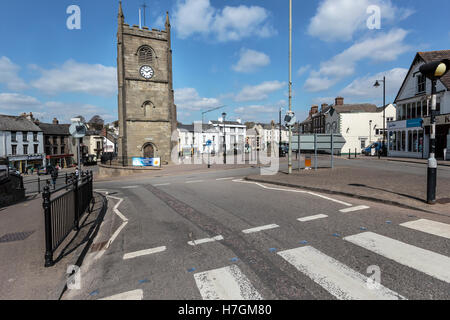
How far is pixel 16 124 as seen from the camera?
4900 cm

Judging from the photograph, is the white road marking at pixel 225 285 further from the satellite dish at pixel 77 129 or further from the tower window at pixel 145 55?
the tower window at pixel 145 55

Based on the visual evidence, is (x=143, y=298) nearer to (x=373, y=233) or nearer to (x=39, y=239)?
(x=39, y=239)

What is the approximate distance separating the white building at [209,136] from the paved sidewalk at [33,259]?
196ft

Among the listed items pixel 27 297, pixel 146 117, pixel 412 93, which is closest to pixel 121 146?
pixel 146 117

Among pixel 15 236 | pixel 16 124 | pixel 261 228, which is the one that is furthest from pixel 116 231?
pixel 16 124

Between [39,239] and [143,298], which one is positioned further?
[39,239]

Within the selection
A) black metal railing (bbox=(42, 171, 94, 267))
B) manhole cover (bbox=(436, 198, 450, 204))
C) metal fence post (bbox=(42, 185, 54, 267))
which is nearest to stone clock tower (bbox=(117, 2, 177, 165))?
black metal railing (bbox=(42, 171, 94, 267))

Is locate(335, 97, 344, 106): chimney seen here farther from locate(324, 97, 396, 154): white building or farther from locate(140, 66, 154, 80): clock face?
locate(140, 66, 154, 80): clock face

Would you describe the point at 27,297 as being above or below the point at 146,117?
below

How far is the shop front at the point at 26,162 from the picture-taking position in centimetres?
4692

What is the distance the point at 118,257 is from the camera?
4289mm

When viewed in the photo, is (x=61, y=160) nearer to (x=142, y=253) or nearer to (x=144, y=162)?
(x=144, y=162)
